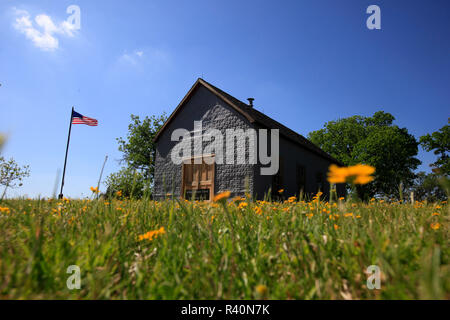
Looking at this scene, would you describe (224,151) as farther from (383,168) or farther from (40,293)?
(383,168)

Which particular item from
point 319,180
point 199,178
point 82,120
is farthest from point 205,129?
point 319,180

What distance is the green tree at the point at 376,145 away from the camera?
91.1 ft

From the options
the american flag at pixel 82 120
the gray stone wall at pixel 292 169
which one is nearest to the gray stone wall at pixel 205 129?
the gray stone wall at pixel 292 169

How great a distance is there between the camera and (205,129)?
40.1 ft

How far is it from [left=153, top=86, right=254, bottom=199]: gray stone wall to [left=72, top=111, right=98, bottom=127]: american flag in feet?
15.6

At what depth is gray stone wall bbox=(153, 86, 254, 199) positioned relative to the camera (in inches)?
427

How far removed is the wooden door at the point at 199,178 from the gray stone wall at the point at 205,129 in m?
0.32

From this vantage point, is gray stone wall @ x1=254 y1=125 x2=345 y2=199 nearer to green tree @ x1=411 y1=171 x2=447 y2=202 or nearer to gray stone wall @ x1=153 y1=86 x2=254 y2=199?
gray stone wall @ x1=153 y1=86 x2=254 y2=199

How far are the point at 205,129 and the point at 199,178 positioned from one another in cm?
250

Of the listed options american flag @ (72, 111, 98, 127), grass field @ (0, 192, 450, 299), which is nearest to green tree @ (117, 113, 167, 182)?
american flag @ (72, 111, 98, 127)

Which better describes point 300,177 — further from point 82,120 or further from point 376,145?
point 376,145
